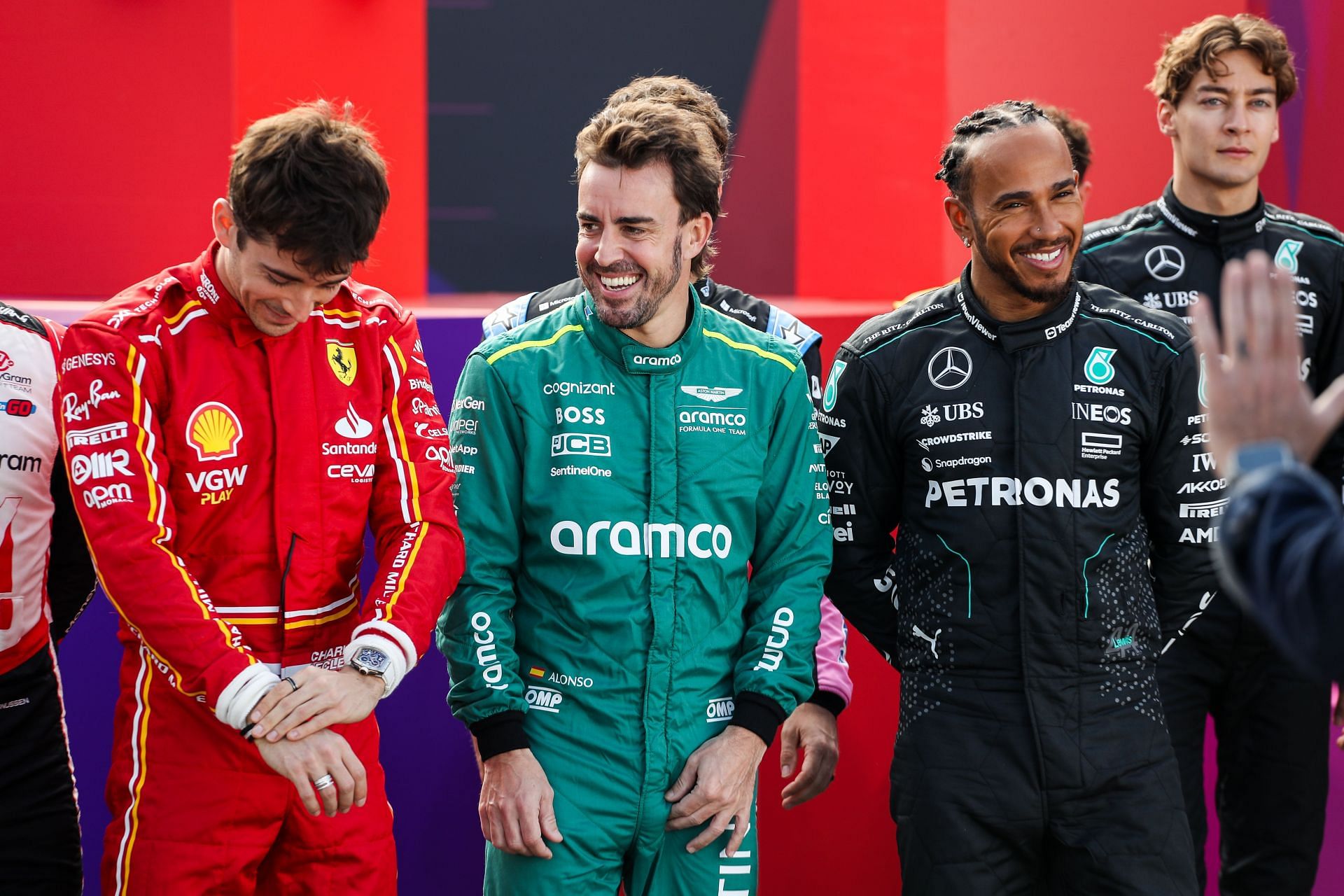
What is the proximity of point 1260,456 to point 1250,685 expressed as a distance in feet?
6.48

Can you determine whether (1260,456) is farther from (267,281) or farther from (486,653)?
(267,281)

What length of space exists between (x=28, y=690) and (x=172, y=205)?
1.62 meters

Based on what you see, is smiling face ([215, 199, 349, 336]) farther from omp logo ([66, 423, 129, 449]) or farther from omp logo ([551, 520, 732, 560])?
omp logo ([551, 520, 732, 560])

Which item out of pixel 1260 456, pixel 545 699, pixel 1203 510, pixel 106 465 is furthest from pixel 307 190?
pixel 1203 510

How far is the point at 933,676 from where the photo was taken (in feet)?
8.34

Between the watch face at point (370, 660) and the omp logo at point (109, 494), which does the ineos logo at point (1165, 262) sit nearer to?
the watch face at point (370, 660)

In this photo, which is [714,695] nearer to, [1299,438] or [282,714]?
[282,714]

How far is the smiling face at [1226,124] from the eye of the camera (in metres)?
3.46

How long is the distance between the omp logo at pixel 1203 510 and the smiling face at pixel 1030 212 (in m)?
0.45

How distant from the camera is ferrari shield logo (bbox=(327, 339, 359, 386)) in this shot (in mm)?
2352

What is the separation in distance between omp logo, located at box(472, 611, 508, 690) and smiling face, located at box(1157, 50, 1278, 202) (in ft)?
7.10

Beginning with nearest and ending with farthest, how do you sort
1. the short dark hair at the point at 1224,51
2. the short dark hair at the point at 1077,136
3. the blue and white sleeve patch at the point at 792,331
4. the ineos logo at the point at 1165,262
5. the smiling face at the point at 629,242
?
the smiling face at the point at 629,242, the blue and white sleeve patch at the point at 792,331, the ineos logo at the point at 1165,262, the short dark hair at the point at 1224,51, the short dark hair at the point at 1077,136

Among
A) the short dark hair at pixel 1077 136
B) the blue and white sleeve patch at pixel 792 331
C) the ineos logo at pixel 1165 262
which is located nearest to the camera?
the blue and white sleeve patch at pixel 792 331

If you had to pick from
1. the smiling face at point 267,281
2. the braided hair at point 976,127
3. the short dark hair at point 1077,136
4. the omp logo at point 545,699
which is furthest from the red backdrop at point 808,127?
the smiling face at point 267,281
